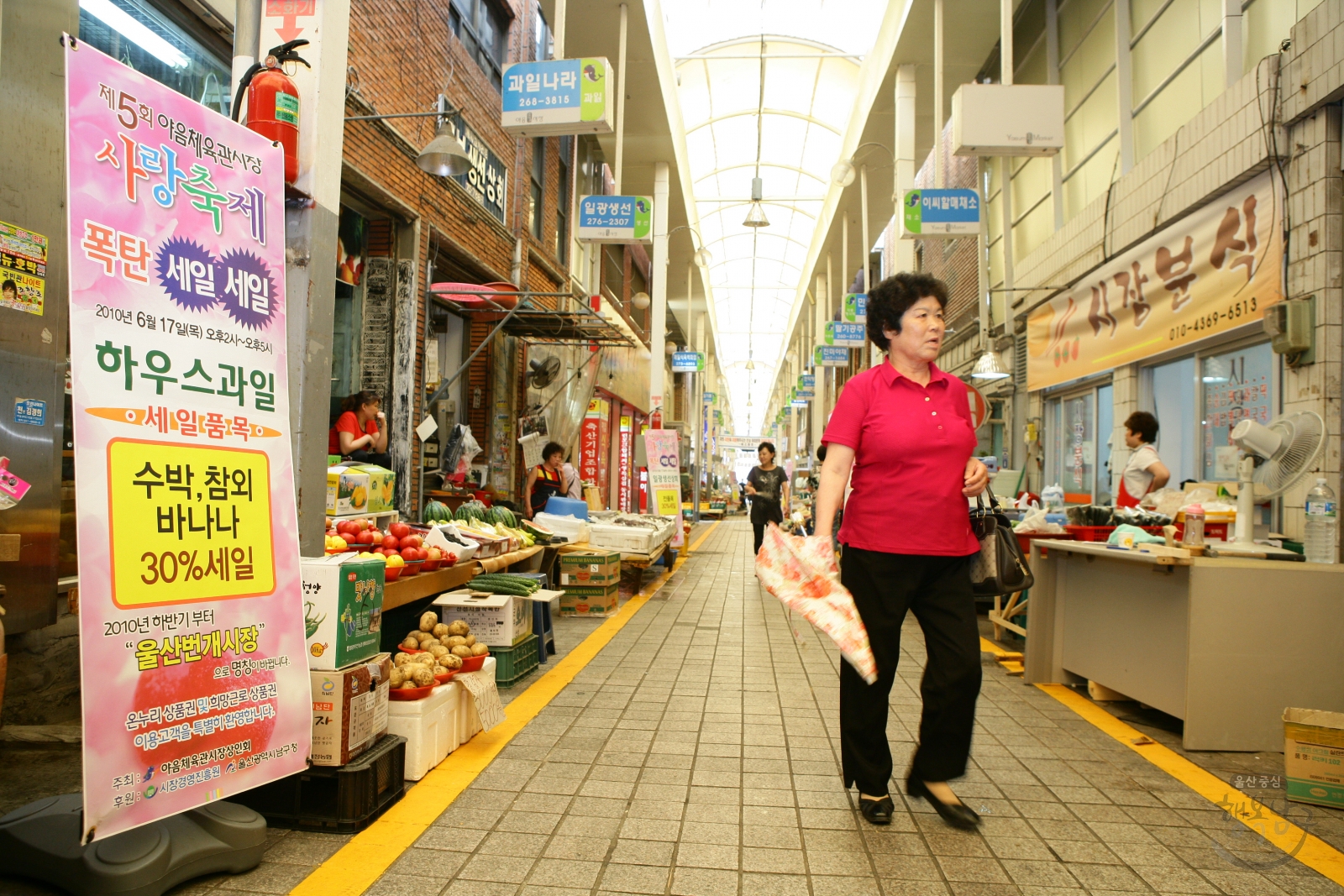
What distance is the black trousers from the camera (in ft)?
9.66

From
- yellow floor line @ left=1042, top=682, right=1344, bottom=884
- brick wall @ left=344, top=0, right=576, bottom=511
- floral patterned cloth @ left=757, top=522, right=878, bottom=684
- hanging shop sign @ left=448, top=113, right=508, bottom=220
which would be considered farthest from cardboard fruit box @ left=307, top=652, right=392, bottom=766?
hanging shop sign @ left=448, top=113, right=508, bottom=220

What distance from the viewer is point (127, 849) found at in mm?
2281

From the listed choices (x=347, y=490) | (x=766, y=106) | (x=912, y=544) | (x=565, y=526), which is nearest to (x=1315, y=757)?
(x=912, y=544)

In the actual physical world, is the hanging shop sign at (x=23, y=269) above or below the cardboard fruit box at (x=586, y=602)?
above

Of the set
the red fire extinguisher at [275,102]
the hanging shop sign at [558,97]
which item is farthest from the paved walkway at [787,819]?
the hanging shop sign at [558,97]

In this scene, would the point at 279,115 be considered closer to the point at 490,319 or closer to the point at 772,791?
the point at 772,791

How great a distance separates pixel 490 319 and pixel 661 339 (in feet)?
14.1

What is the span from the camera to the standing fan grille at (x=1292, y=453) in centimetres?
397

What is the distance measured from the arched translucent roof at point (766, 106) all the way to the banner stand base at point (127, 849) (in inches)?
591

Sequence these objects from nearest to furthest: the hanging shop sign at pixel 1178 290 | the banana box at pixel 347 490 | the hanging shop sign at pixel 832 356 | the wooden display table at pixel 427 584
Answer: the wooden display table at pixel 427 584
the banana box at pixel 347 490
the hanging shop sign at pixel 1178 290
the hanging shop sign at pixel 832 356

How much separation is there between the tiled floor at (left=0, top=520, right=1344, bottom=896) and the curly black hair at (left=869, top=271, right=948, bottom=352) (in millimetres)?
1821

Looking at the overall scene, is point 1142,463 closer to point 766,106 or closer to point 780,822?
point 780,822

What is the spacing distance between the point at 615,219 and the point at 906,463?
9.04m

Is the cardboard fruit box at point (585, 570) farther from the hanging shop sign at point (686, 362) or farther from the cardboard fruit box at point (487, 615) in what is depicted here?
the hanging shop sign at point (686, 362)
